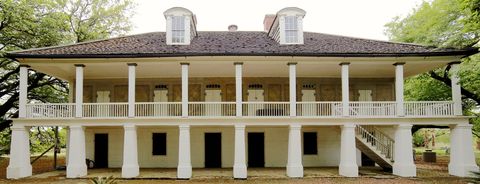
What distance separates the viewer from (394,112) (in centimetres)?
1936

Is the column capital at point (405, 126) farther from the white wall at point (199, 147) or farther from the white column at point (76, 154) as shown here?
the white column at point (76, 154)

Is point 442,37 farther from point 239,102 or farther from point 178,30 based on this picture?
point 178,30

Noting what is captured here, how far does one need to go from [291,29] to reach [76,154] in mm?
12237

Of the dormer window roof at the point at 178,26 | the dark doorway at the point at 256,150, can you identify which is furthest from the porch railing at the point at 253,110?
the dormer window roof at the point at 178,26

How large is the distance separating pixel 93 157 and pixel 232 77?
356 inches

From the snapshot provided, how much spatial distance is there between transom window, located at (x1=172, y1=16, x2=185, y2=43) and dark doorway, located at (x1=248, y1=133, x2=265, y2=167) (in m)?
6.61

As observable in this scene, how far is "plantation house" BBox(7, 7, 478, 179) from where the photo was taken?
18.1 meters

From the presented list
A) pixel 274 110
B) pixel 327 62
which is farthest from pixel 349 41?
pixel 274 110

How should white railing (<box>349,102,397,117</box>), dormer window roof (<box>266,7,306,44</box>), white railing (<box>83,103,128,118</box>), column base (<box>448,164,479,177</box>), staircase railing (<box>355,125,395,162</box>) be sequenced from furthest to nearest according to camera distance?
1. dormer window roof (<box>266,7,306,44</box>)
2. white railing (<box>83,103,128,118</box>)
3. staircase railing (<box>355,125,395,162</box>)
4. white railing (<box>349,102,397,117</box>)
5. column base (<box>448,164,479,177</box>)

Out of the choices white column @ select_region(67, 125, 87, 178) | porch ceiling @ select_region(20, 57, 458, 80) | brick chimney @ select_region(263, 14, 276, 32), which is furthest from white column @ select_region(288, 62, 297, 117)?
white column @ select_region(67, 125, 87, 178)

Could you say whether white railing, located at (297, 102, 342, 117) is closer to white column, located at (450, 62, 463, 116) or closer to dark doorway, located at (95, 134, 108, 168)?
white column, located at (450, 62, 463, 116)

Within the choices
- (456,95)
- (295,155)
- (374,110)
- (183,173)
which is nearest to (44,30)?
(183,173)

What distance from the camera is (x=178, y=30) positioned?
822 inches

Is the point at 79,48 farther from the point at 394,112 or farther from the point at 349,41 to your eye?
the point at 394,112
